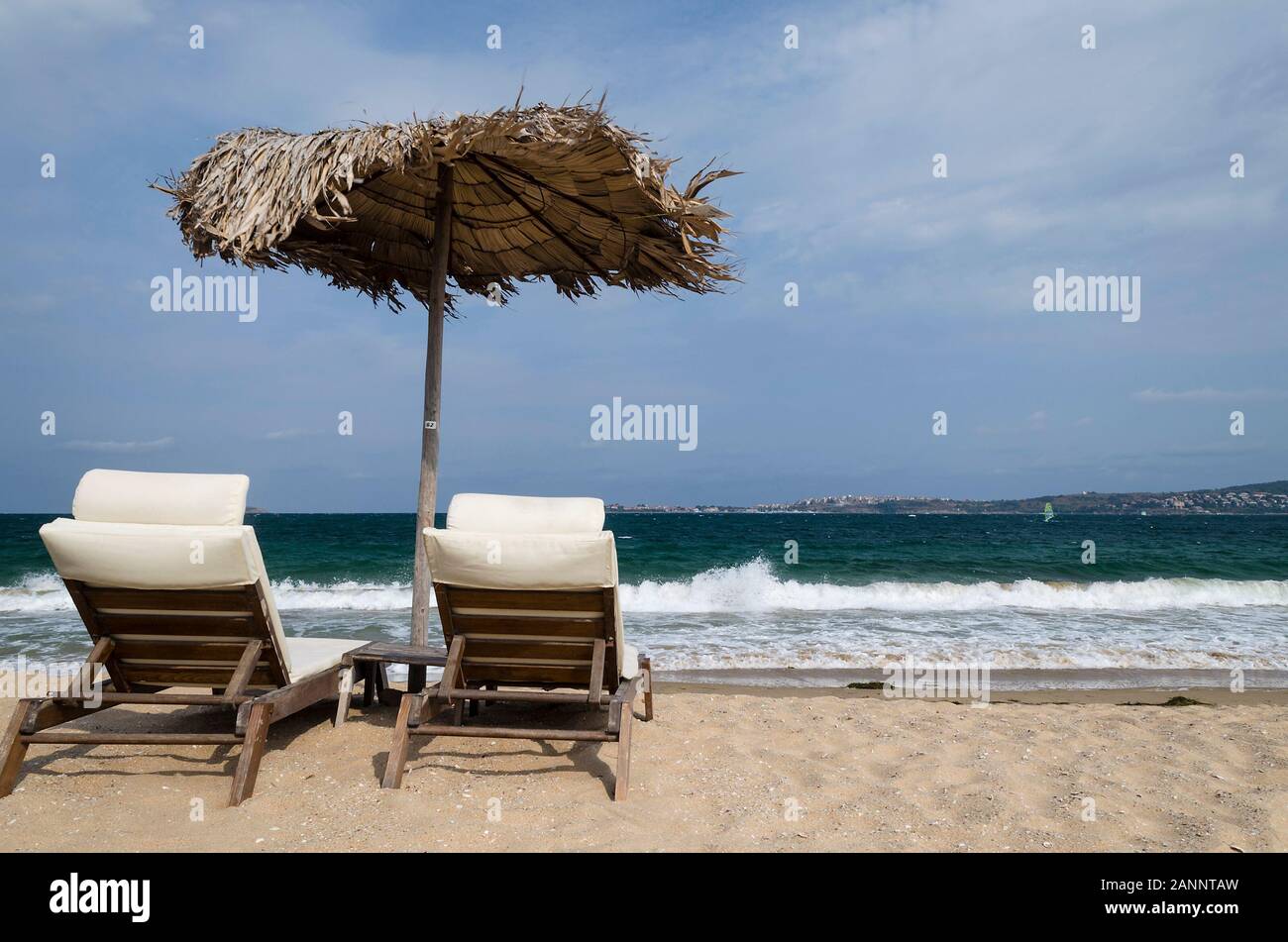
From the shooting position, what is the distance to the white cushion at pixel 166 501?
3.43 m

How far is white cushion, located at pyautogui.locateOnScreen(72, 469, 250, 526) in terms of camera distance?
343 centimetres

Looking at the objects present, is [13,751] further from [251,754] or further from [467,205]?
[467,205]

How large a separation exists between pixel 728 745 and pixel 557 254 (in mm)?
3439

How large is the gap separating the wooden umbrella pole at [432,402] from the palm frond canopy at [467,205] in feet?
0.77

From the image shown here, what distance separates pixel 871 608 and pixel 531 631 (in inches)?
421

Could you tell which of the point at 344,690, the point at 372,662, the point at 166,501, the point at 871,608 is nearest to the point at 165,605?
the point at 166,501

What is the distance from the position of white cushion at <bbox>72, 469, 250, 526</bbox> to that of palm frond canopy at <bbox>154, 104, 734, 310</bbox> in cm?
118

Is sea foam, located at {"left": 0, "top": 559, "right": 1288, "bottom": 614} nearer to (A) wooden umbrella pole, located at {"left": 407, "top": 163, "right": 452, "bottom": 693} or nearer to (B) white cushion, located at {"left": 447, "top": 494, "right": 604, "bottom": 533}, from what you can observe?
(A) wooden umbrella pole, located at {"left": 407, "top": 163, "right": 452, "bottom": 693}

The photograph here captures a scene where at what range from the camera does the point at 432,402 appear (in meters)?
4.72

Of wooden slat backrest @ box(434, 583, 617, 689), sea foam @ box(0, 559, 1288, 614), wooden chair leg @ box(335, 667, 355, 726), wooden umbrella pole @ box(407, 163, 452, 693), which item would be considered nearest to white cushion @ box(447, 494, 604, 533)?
wooden slat backrest @ box(434, 583, 617, 689)

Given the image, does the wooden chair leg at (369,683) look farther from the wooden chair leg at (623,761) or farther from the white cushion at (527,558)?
the wooden chair leg at (623,761)

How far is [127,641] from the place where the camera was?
3611 millimetres
